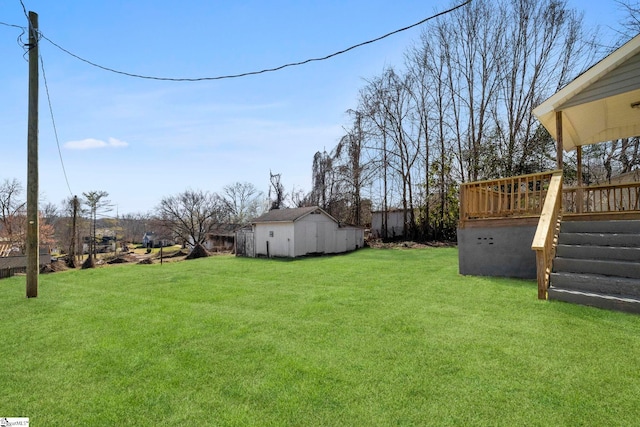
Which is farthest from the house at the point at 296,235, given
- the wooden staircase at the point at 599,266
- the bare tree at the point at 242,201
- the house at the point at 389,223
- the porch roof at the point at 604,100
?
the bare tree at the point at 242,201

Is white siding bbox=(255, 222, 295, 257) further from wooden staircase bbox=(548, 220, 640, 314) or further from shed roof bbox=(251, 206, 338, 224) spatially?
wooden staircase bbox=(548, 220, 640, 314)

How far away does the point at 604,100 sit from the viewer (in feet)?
19.5

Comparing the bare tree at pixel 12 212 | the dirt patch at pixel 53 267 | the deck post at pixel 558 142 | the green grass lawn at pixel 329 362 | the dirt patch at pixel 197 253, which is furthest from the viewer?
the bare tree at pixel 12 212

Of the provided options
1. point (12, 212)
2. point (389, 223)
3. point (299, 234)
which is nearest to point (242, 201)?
point (12, 212)

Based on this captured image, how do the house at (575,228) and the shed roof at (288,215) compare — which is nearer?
the house at (575,228)

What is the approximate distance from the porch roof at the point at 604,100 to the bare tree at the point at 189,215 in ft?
89.7

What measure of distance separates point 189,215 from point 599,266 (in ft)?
102

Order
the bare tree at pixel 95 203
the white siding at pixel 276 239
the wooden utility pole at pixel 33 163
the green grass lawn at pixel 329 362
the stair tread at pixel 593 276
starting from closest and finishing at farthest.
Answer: the green grass lawn at pixel 329 362, the stair tread at pixel 593 276, the wooden utility pole at pixel 33 163, the white siding at pixel 276 239, the bare tree at pixel 95 203

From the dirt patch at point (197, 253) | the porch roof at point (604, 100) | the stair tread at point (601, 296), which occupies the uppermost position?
the porch roof at point (604, 100)

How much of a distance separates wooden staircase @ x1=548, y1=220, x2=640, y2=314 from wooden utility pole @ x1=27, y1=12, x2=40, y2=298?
29.3 ft

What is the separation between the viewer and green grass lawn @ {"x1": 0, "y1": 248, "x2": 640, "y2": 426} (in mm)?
2096

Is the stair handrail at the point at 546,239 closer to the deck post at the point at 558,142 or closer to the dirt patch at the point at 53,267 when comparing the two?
the deck post at the point at 558,142

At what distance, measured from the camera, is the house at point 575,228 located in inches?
172

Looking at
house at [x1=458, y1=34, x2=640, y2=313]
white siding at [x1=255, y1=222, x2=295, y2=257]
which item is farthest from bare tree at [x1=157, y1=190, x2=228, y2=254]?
house at [x1=458, y1=34, x2=640, y2=313]
